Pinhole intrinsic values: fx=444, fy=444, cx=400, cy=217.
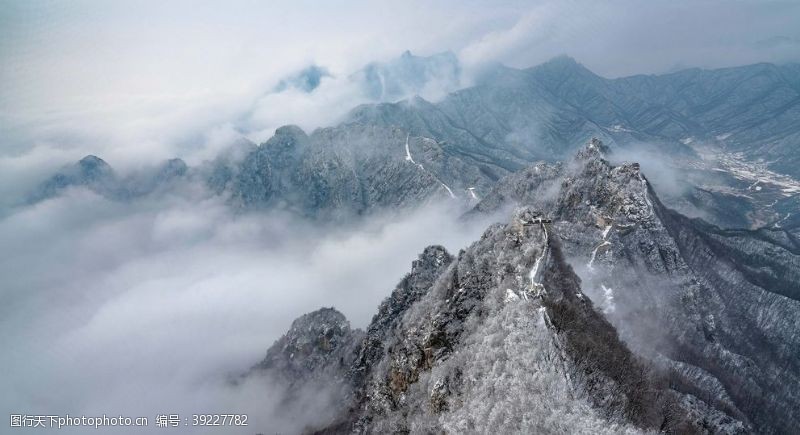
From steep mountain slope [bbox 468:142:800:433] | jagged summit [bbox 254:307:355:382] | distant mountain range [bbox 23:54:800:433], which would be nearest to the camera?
distant mountain range [bbox 23:54:800:433]

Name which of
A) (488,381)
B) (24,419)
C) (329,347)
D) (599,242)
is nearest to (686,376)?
(599,242)

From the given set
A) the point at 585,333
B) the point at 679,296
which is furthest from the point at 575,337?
the point at 679,296

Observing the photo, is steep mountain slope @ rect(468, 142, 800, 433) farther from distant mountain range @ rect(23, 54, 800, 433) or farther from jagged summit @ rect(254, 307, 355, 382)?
jagged summit @ rect(254, 307, 355, 382)

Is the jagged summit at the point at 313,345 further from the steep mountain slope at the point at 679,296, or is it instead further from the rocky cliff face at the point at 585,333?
the steep mountain slope at the point at 679,296

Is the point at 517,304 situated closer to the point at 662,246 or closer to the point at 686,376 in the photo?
the point at 686,376

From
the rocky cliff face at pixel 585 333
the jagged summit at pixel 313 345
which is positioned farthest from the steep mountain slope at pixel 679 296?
the jagged summit at pixel 313 345

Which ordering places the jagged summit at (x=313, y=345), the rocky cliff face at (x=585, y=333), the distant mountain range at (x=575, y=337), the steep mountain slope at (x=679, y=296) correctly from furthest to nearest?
the jagged summit at (x=313, y=345) < the steep mountain slope at (x=679, y=296) < the distant mountain range at (x=575, y=337) < the rocky cliff face at (x=585, y=333)

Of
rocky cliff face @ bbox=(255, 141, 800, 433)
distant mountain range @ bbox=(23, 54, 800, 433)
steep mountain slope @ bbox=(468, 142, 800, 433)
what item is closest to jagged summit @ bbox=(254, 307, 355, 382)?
distant mountain range @ bbox=(23, 54, 800, 433)

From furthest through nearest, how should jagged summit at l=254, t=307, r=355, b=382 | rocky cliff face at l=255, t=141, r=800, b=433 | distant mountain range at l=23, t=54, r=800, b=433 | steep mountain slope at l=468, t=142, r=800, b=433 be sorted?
jagged summit at l=254, t=307, r=355, b=382 < steep mountain slope at l=468, t=142, r=800, b=433 < distant mountain range at l=23, t=54, r=800, b=433 < rocky cliff face at l=255, t=141, r=800, b=433
